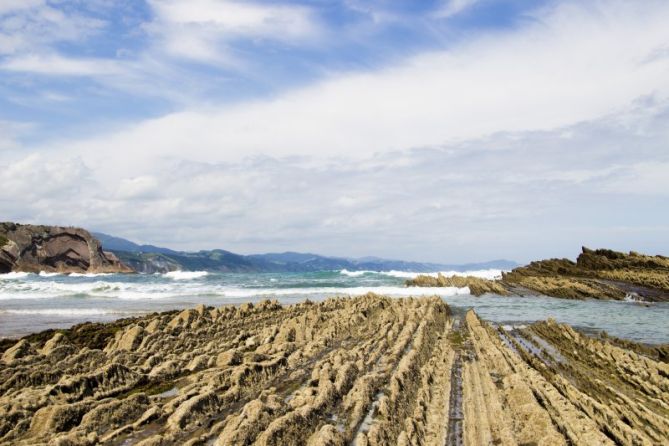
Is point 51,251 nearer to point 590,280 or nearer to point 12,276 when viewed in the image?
point 12,276

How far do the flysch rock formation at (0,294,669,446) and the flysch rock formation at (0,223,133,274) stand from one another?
3511 inches

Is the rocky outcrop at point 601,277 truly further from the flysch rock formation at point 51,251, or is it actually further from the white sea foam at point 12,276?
the flysch rock formation at point 51,251

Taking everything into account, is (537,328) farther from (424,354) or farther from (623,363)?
(424,354)

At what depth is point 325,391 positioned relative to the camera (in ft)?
30.9

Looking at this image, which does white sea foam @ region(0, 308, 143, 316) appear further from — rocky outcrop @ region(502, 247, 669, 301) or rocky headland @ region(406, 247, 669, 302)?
rocky outcrop @ region(502, 247, 669, 301)

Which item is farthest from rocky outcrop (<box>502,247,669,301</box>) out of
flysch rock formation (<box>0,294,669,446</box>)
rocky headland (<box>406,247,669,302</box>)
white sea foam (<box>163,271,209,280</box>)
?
white sea foam (<box>163,271,209,280</box>)

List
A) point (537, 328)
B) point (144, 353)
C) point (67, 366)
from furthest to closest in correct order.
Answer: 1. point (537, 328)
2. point (144, 353)
3. point (67, 366)

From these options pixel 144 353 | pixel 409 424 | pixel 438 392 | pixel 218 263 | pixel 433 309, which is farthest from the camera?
pixel 218 263

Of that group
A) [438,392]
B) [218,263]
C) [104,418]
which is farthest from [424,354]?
[218,263]

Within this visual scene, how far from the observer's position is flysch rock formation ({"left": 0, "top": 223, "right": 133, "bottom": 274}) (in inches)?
3635

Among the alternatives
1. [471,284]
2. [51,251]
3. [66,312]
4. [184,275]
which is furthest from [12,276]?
[471,284]

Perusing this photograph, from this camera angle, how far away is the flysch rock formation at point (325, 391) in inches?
305

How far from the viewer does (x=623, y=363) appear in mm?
14344

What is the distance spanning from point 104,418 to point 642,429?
9372 mm
